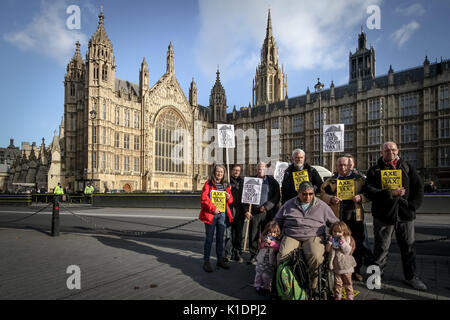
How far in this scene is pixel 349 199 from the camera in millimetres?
5051

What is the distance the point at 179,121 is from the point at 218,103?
949 centimetres

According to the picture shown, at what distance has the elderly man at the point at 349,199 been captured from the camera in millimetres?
4988

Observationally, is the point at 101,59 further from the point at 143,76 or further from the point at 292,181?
the point at 292,181

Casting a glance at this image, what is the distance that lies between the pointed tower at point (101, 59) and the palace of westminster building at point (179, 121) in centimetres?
12

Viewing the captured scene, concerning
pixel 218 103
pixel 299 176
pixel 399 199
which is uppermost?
pixel 218 103

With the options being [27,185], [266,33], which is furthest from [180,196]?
[266,33]

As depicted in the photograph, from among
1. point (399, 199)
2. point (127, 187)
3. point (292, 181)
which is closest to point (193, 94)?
point (127, 187)

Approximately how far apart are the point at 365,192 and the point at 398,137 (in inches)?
1439

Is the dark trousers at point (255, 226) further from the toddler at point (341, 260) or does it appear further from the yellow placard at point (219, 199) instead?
the toddler at point (341, 260)

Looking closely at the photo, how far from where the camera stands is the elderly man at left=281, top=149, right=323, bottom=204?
5.45 m

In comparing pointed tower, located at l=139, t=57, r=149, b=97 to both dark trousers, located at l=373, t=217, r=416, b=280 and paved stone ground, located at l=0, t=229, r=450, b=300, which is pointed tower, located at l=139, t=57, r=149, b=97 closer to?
paved stone ground, located at l=0, t=229, r=450, b=300

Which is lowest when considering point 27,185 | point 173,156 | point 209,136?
point 27,185
